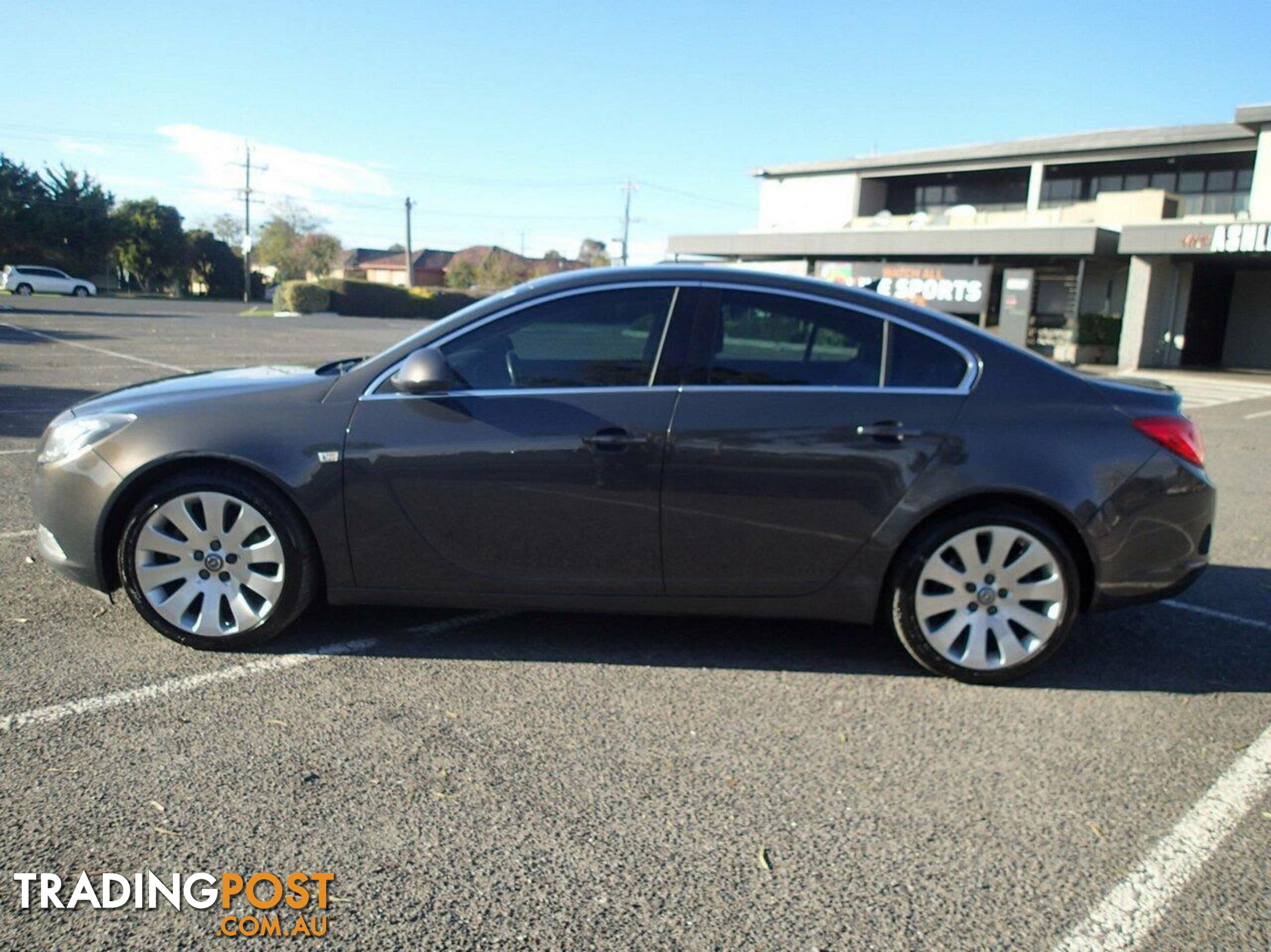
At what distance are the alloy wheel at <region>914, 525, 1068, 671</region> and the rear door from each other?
34cm

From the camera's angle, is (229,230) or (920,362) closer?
(920,362)

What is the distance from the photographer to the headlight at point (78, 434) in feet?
13.1

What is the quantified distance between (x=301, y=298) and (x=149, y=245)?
25151mm

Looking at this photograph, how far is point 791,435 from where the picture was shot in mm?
3848

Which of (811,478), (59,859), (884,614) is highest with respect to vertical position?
(811,478)

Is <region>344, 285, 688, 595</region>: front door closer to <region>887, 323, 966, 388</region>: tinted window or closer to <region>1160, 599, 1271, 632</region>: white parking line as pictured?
<region>887, 323, 966, 388</region>: tinted window

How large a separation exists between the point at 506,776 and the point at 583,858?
0.50 m

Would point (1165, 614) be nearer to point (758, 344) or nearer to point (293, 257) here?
point (758, 344)

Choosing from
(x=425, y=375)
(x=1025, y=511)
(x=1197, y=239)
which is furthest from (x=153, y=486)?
(x=1197, y=239)

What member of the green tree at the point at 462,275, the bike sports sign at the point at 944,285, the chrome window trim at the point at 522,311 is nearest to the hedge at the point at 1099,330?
the bike sports sign at the point at 944,285

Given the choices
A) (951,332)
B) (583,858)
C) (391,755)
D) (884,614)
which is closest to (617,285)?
(951,332)

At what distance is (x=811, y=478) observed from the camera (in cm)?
384

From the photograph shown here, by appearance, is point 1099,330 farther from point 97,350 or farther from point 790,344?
point 790,344

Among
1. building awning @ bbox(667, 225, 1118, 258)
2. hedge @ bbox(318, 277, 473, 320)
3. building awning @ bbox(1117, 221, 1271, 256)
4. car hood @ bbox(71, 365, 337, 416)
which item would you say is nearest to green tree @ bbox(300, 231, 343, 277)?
hedge @ bbox(318, 277, 473, 320)
